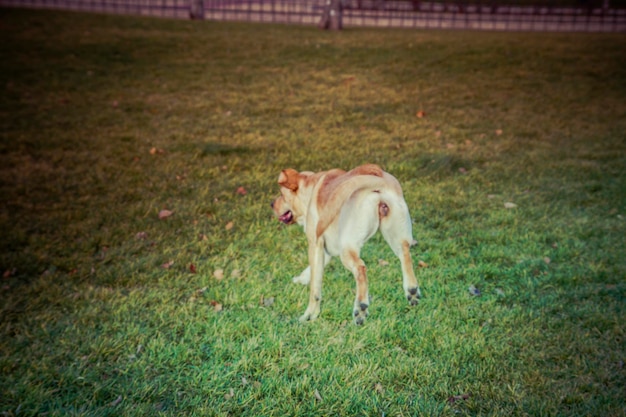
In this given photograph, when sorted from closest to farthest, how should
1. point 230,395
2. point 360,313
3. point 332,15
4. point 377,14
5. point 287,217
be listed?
1. point 230,395
2. point 360,313
3. point 287,217
4. point 332,15
5. point 377,14

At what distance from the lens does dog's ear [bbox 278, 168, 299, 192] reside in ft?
15.5

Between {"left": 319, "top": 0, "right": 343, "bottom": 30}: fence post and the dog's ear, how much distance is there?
17.4 meters

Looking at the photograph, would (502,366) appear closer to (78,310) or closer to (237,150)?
(78,310)

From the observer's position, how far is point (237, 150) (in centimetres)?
914

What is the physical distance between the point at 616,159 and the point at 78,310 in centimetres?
817

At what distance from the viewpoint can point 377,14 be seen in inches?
993

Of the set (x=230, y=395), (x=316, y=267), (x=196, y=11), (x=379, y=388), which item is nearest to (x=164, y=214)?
(x=316, y=267)

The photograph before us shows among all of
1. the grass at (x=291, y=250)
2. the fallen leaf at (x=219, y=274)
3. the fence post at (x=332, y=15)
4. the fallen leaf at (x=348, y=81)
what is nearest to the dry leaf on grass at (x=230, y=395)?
the grass at (x=291, y=250)

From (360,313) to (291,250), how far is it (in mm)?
2131

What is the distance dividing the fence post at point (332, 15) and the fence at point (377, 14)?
6.50 ft

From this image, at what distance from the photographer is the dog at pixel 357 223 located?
12.9 ft

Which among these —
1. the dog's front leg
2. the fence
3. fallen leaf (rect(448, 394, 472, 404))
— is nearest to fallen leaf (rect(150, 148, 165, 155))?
the dog's front leg

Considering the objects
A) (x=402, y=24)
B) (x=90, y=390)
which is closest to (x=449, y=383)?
(x=90, y=390)

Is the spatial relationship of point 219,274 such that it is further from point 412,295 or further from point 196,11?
point 196,11
